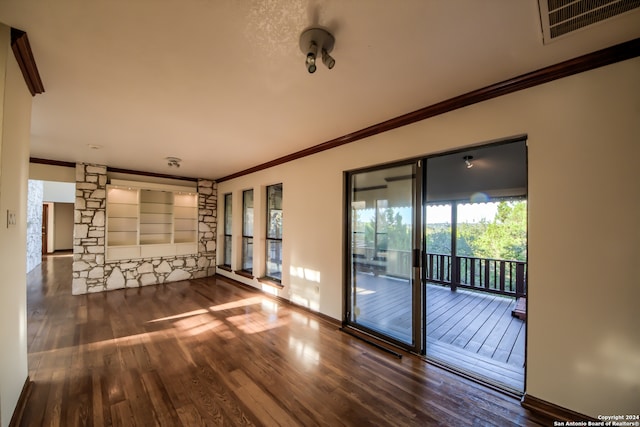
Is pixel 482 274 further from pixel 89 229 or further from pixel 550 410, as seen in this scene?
pixel 89 229

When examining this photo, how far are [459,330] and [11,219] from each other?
4.46 metres

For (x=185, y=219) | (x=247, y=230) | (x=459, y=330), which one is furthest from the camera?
(x=185, y=219)

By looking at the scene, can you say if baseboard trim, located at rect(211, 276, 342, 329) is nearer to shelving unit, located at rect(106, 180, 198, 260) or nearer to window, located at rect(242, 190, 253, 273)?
window, located at rect(242, 190, 253, 273)

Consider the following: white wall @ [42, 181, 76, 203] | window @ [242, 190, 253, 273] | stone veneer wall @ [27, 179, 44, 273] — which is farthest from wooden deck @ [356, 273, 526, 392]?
white wall @ [42, 181, 76, 203]

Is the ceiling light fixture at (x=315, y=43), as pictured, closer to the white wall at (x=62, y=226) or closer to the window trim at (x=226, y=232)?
the window trim at (x=226, y=232)

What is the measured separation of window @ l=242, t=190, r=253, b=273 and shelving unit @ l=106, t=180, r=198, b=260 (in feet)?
4.50

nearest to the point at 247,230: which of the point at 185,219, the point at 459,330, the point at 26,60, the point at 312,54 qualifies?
the point at 185,219

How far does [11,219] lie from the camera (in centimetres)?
162

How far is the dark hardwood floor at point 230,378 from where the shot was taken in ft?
5.86

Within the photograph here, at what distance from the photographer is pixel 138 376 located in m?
2.22

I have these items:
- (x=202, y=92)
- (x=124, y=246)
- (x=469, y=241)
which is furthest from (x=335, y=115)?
(x=124, y=246)

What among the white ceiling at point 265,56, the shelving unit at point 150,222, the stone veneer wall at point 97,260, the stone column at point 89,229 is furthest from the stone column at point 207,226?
the white ceiling at point 265,56

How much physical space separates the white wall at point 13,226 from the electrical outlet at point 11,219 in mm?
29

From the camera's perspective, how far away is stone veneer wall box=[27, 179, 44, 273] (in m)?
6.45
